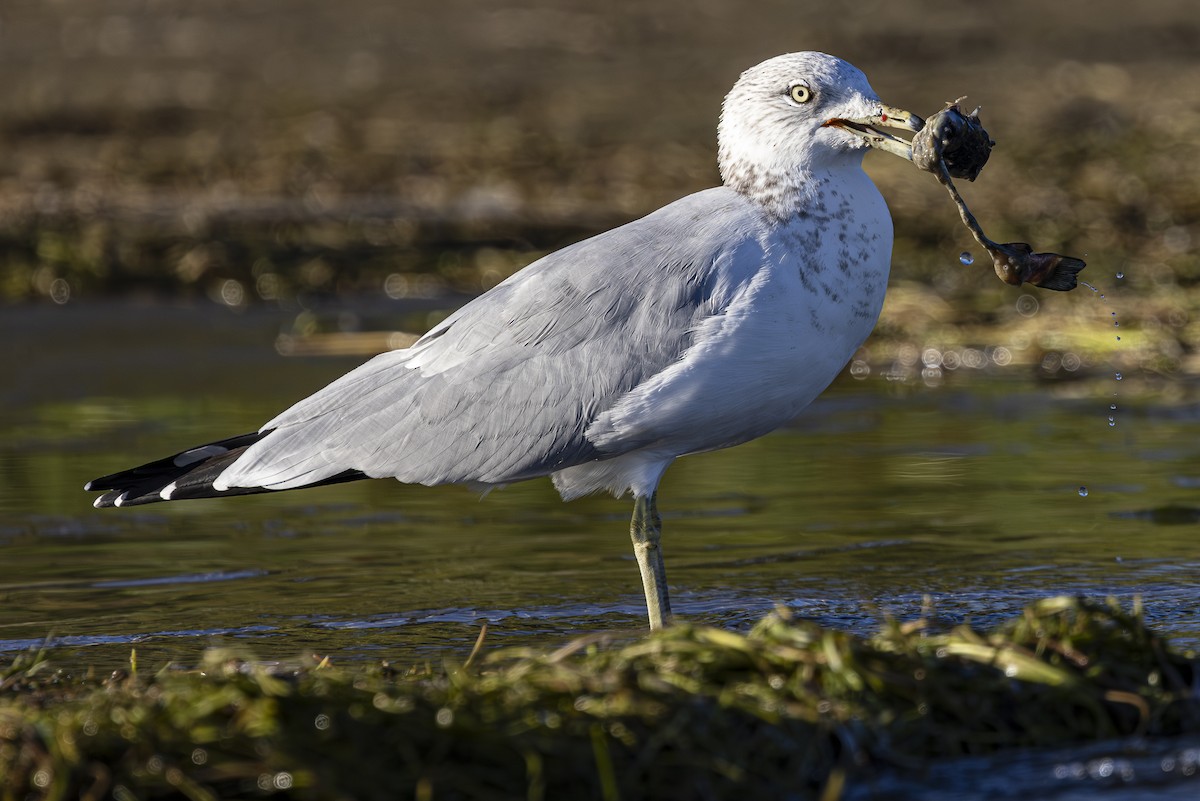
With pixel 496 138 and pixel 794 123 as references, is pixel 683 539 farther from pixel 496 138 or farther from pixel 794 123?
pixel 496 138

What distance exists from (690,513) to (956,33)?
13.5 m

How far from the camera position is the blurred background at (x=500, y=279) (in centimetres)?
615

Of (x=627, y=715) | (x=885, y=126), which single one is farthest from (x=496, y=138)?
(x=627, y=715)

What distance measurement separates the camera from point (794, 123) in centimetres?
543

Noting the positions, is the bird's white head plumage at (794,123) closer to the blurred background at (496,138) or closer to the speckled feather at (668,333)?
the speckled feather at (668,333)

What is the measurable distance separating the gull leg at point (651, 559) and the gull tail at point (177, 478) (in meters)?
1.19

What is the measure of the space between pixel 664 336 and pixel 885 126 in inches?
33.6

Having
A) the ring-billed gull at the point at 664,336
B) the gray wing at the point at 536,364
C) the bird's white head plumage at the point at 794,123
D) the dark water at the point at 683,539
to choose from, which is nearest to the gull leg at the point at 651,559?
the ring-billed gull at the point at 664,336

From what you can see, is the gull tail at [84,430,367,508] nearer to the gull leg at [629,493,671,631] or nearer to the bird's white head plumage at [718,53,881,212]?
the gull leg at [629,493,671,631]

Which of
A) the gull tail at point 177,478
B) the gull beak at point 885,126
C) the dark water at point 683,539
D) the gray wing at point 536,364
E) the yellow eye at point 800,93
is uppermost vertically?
the yellow eye at point 800,93

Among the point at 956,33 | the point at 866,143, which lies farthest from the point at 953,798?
the point at 956,33

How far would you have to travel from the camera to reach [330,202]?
45.9 ft

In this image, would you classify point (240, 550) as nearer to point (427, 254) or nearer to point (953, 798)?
point (953, 798)

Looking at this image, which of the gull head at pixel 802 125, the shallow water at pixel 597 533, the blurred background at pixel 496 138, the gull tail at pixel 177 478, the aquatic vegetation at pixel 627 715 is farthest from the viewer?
the blurred background at pixel 496 138
